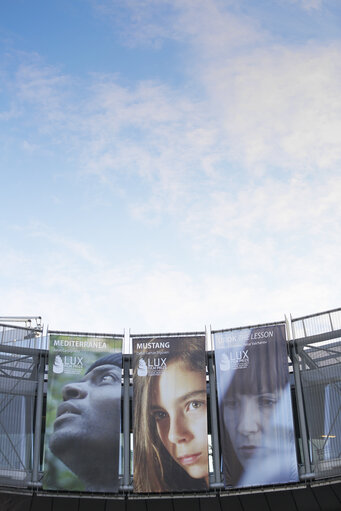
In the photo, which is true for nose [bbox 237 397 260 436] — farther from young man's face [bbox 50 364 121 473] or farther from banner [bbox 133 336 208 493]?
young man's face [bbox 50 364 121 473]

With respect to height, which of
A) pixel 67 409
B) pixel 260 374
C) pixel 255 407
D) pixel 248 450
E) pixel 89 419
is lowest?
pixel 248 450

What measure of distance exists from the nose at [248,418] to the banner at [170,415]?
80.8 inches

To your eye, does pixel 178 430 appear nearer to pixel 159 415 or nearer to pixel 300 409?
pixel 159 415

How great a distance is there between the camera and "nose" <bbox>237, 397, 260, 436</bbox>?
36.4 meters

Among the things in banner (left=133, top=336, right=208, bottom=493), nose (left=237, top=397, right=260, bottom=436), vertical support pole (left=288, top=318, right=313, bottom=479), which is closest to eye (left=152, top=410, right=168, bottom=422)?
banner (left=133, top=336, right=208, bottom=493)

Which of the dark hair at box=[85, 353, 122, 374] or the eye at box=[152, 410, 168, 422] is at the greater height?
the dark hair at box=[85, 353, 122, 374]

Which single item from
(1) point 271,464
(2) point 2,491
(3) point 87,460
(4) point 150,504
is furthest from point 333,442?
(2) point 2,491

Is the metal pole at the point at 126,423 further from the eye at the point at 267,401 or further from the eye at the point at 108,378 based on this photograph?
the eye at the point at 267,401

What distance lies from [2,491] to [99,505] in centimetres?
577

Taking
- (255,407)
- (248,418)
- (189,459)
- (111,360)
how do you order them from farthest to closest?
(111,360)
(255,407)
(248,418)
(189,459)

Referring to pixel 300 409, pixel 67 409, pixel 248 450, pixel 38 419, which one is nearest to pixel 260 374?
pixel 300 409

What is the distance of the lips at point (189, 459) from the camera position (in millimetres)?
36188

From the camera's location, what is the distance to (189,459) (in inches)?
1428

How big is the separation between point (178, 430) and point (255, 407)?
4488mm
